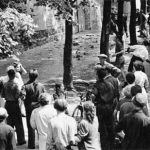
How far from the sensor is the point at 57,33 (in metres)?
33.4

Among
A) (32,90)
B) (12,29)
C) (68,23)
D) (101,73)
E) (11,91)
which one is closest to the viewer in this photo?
(101,73)

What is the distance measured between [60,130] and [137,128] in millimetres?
1239

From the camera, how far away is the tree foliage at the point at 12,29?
11.9 meters

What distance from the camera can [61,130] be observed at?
7.30 metres

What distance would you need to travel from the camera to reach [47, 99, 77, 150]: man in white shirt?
7.31m

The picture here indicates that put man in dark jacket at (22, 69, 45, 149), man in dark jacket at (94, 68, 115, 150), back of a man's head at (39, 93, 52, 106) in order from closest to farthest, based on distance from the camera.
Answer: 1. back of a man's head at (39, 93, 52, 106)
2. man in dark jacket at (94, 68, 115, 150)
3. man in dark jacket at (22, 69, 45, 149)

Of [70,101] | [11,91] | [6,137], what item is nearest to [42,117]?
[6,137]

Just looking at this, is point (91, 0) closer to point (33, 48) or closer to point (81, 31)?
point (33, 48)

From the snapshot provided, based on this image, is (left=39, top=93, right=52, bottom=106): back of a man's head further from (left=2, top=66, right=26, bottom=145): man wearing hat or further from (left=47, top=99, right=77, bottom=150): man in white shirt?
(left=2, top=66, right=26, bottom=145): man wearing hat

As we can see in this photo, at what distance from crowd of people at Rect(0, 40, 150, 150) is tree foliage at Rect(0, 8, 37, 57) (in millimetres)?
624

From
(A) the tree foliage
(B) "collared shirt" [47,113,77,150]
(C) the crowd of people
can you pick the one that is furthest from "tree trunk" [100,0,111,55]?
(B) "collared shirt" [47,113,77,150]

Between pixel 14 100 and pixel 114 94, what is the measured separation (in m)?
2.51

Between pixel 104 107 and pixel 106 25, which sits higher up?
pixel 106 25

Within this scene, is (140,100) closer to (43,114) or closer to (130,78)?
(130,78)
